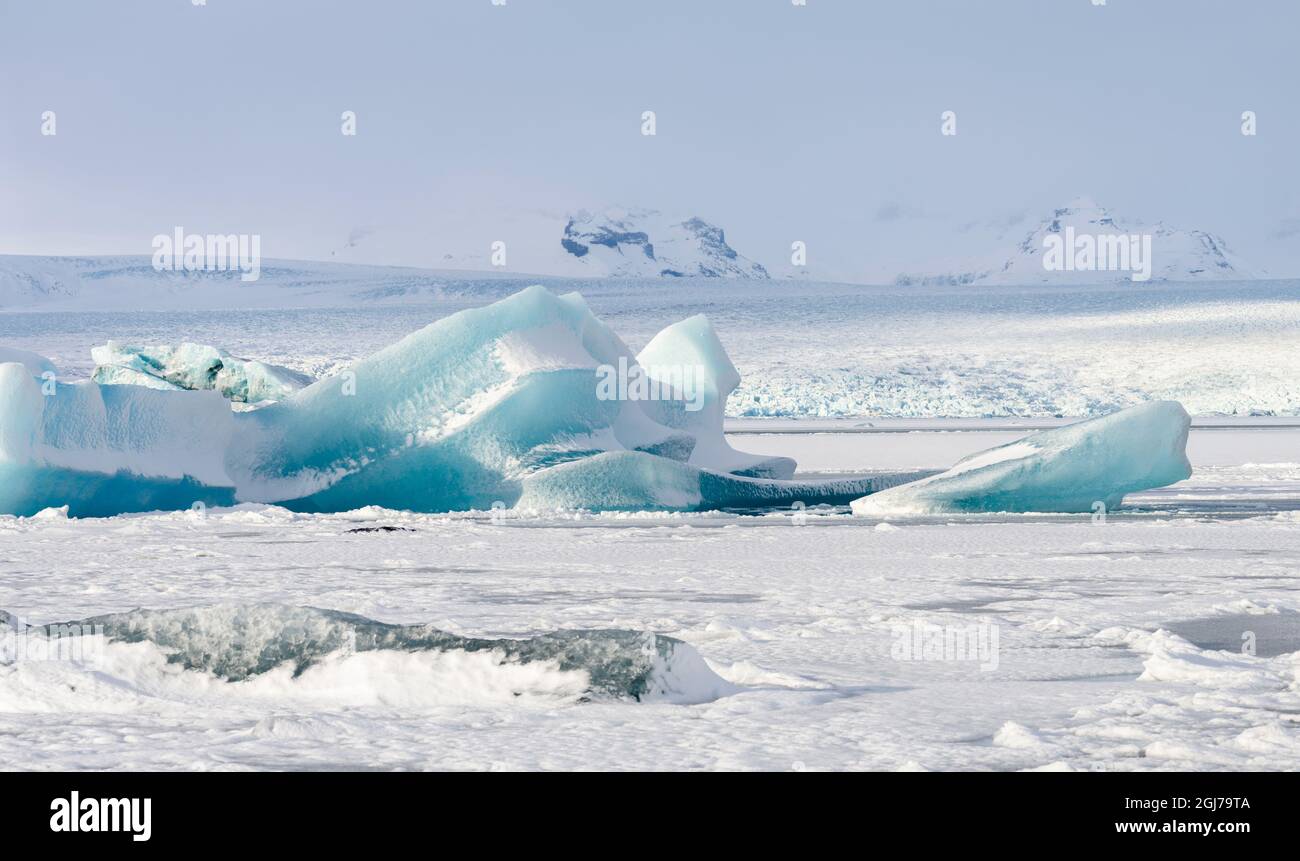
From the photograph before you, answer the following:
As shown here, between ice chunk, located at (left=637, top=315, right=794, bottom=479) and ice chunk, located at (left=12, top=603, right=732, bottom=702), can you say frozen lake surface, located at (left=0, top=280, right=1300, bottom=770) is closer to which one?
ice chunk, located at (left=12, top=603, right=732, bottom=702)

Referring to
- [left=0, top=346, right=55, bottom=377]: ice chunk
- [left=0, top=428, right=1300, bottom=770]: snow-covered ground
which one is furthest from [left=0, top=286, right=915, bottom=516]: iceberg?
[left=0, top=346, right=55, bottom=377]: ice chunk

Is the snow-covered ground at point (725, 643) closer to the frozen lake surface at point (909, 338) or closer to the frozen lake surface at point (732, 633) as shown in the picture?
the frozen lake surface at point (732, 633)

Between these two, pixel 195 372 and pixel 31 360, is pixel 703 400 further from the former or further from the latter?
pixel 31 360

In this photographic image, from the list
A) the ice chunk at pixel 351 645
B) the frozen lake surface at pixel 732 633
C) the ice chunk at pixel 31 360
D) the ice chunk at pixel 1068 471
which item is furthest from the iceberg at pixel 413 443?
the ice chunk at pixel 351 645

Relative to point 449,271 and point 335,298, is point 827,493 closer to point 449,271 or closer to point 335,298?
point 335,298
